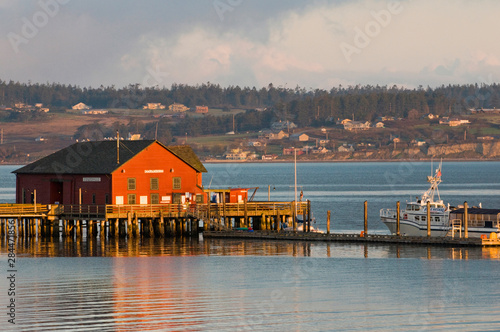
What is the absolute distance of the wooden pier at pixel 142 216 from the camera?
65375 mm

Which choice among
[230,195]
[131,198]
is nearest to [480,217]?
[230,195]

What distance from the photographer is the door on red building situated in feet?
228

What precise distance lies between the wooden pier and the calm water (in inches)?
69.1

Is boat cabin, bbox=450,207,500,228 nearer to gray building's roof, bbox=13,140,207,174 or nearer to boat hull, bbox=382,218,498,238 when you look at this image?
boat hull, bbox=382,218,498,238

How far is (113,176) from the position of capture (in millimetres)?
65625

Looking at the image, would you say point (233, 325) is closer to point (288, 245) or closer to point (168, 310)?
point (168, 310)


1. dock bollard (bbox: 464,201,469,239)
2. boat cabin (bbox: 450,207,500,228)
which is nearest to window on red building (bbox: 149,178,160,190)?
boat cabin (bbox: 450,207,500,228)

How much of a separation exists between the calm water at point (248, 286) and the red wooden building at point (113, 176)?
3.87m

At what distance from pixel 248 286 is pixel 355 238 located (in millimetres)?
18836

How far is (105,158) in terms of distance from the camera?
68.4 m

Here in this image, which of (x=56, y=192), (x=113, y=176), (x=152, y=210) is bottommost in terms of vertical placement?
(x=152, y=210)

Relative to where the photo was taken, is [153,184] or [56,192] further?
[56,192]

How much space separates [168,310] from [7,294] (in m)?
9.58

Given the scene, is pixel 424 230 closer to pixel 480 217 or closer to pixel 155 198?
pixel 480 217
